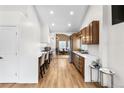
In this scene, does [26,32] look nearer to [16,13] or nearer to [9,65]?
[16,13]

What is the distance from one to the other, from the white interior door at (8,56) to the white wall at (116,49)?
10.3 feet

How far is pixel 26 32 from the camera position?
4.45 meters

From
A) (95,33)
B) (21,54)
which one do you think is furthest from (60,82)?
(95,33)

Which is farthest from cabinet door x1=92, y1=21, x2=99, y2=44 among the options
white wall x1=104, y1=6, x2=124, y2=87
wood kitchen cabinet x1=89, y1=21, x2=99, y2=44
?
white wall x1=104, y1=6, x2=124, y2=87

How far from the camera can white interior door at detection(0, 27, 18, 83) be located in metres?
4.30

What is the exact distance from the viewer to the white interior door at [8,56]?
430cm

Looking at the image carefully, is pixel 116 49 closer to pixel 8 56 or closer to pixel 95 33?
pixel 95 33

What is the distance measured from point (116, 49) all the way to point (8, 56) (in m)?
3.46

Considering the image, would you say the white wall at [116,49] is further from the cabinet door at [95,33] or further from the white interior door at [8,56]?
the white interior door at [8,56]

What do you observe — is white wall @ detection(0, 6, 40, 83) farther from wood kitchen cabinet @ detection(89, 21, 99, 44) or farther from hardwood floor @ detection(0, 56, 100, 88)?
wood kitchen cabinet @ detection(89, 21, 99, 44)

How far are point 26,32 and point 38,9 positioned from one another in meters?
3.34

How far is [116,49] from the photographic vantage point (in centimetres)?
341

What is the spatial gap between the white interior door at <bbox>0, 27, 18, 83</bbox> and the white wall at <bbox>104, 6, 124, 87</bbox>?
123 inches
